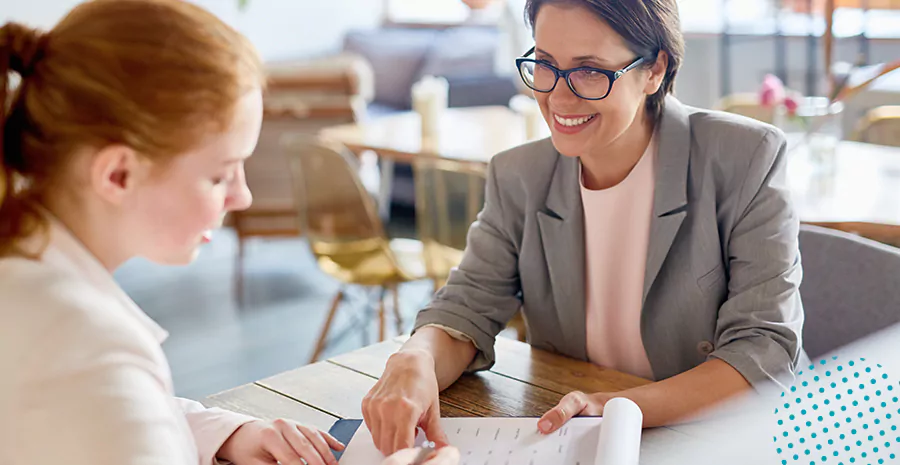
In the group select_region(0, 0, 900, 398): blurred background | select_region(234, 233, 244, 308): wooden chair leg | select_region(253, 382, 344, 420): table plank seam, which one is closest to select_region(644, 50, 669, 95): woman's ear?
select_region(0, 0, 900, 398): blurred background

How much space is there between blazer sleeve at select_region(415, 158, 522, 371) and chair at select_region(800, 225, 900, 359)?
437 millimetres

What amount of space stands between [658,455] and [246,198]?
0.52 metres

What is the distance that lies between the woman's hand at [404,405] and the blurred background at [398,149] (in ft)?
1.56

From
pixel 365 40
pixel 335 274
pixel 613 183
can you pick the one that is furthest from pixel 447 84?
pixel 613 183

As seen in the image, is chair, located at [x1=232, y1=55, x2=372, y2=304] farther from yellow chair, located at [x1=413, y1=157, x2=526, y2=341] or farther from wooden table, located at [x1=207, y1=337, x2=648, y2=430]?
wooden table, located at [x1=207, y1=337, x2=648, y2=430]

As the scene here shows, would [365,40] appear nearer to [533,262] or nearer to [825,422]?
[533,262]

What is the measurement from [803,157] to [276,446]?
6.93ft

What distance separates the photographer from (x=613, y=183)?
147cm

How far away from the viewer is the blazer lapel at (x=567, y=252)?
1441mm

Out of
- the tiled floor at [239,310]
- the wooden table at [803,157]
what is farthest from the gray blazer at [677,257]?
the tiled floor at [239,310]

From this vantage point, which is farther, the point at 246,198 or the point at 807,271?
the point at 807,271

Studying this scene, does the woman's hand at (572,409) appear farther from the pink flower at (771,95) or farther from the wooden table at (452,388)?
the pink flower at (771,95)

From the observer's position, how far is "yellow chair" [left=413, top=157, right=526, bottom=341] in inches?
110

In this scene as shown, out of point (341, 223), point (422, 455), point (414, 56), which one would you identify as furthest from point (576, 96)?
point (414, 56)
